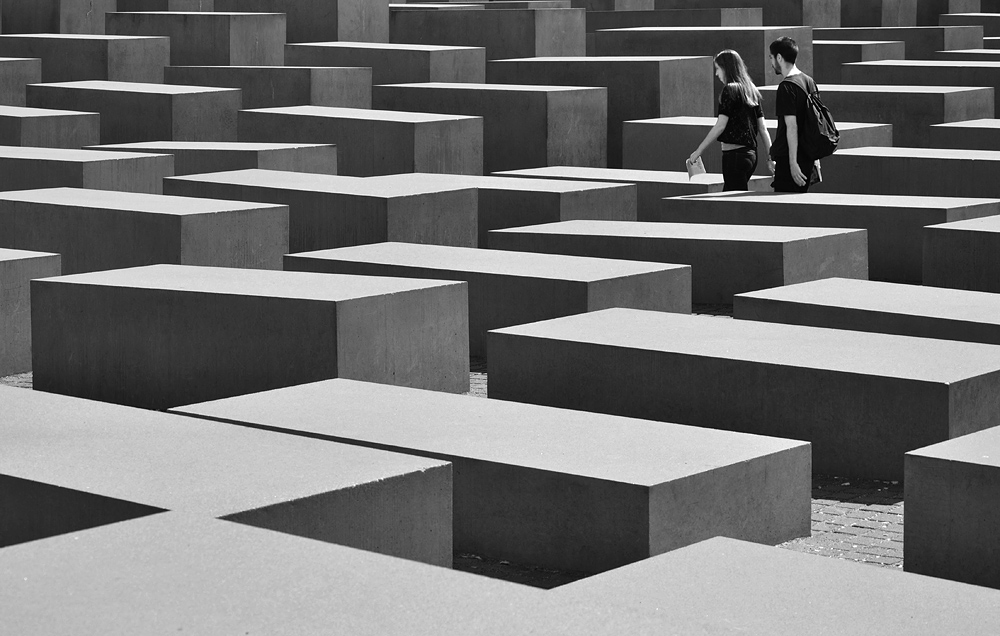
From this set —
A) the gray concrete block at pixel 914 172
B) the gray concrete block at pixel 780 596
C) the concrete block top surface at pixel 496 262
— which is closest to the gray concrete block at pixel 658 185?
the gray concrete block at pixel 914 172

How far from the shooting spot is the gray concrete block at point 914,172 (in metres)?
14.1

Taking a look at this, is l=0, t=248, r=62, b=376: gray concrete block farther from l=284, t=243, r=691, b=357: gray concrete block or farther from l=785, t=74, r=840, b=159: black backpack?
l=785, t=74, r=840, b=159: black backpack

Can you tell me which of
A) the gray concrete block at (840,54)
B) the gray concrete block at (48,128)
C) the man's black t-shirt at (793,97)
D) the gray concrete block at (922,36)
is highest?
the gray concrete block at (922,36)

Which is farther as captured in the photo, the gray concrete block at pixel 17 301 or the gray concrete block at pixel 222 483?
the gray concrete block at pixel 17 301

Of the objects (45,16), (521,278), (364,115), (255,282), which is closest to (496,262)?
(521,278)

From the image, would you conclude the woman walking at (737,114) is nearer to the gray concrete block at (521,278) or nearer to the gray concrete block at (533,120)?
the gray concrete block at (521,278)

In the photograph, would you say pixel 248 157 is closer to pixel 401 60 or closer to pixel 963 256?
pixel 401 60

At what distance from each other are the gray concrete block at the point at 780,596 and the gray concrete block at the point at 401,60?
15976 millimetres

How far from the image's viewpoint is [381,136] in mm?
15984

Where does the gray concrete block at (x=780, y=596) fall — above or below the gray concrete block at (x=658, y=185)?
below

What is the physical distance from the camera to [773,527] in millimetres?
6285

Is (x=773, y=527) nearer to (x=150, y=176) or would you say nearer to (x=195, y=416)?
(x=195, y=416)

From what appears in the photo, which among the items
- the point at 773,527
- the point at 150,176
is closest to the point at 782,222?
the point at 150,176

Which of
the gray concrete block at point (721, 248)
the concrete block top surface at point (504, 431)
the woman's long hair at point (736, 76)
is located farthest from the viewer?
the woman's long hair at point (736, 76)
